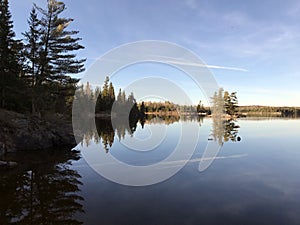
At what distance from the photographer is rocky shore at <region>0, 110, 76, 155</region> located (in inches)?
751

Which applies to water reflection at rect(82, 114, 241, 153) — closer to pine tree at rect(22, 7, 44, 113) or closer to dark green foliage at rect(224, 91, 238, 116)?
pine tree at rect(22, 7, 44, 113)

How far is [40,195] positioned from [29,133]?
12865mm

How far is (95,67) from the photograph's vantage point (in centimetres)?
1641

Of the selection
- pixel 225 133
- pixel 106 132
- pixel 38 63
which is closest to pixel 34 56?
pixel 38 63

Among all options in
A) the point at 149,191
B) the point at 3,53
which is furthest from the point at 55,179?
the point at 3,53

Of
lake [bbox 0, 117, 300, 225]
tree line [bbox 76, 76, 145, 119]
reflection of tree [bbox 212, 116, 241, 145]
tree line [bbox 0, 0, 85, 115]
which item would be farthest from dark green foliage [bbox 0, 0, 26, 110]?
tree line [bbox 76, 76, 145, 119]

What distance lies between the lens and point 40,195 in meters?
9.68

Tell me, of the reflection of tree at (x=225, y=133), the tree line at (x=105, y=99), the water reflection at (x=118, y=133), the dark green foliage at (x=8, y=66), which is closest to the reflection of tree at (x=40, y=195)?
the water reflection at (x=118, y=133)

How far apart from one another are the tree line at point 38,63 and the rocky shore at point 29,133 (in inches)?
112

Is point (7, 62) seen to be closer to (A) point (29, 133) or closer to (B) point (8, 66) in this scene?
(B) point (8, 66)

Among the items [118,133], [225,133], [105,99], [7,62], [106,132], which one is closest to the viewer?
[7,62]

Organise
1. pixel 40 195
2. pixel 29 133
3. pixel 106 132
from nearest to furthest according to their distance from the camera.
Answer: pixel 40 195 → pixel 29 133 → pixel 106 132

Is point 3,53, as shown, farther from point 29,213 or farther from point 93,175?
point 29,213

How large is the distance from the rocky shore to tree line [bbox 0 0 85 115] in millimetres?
2853
